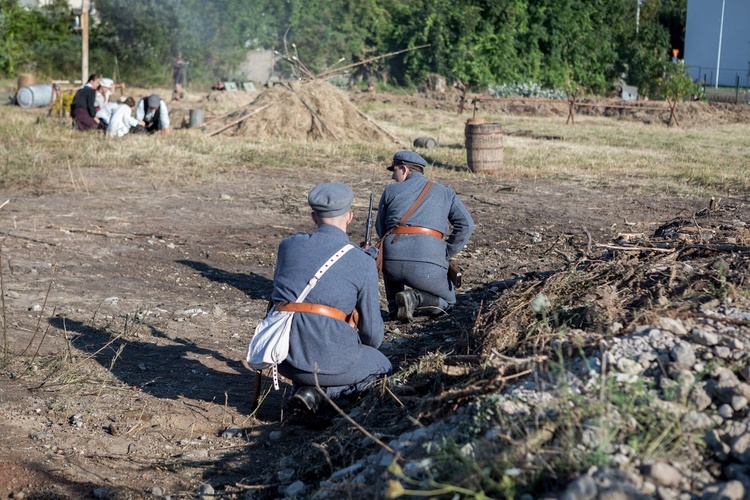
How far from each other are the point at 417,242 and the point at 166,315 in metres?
2.03

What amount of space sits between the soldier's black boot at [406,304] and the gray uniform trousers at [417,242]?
20 centimetres

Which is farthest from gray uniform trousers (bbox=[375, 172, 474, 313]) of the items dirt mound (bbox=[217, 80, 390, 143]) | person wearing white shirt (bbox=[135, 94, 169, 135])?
person wearing white shirt (bbox=[135, 94, 169, 135])

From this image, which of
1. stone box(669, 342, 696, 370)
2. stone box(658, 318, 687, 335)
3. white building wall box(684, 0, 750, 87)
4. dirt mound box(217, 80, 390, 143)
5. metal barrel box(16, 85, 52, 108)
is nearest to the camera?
stone box(669, 342, 696, 370)

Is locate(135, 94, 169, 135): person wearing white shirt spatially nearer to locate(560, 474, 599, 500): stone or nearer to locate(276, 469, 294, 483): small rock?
locate(276, 469, 294, 483): small rock

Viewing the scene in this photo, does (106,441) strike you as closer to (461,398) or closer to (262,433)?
(262,433)

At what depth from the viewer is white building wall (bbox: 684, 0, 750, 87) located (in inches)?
1645

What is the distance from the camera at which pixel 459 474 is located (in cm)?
290

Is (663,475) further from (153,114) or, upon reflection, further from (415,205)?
(153,114)

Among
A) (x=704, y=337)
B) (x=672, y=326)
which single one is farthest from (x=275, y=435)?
(x=704, y=337)

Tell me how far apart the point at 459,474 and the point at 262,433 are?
1826 mm

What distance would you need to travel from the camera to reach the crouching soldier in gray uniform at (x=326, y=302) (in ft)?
14.4

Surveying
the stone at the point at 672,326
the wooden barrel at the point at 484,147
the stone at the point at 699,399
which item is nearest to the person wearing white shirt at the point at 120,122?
the wooden barrel at the point at 484,147

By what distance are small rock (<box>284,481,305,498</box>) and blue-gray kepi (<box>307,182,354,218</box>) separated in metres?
1.47

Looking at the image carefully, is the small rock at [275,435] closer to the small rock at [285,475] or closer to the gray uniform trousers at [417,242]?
the small rock at [285,475]
